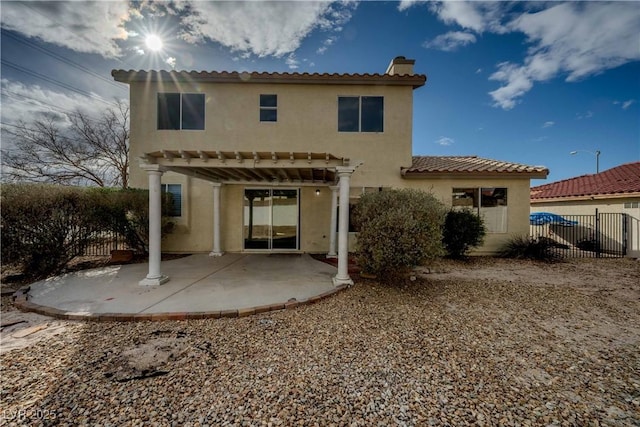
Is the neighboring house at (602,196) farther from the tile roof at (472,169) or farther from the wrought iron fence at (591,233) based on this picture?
the tile roof at (472,169)

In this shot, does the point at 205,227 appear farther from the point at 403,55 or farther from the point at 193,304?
the point at 403,55

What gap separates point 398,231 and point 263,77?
26.1 ft

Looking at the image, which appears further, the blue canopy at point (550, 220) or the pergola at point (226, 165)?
the blue canopy at point (550, 220)

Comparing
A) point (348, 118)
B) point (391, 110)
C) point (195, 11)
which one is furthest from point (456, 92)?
point (195, 11)

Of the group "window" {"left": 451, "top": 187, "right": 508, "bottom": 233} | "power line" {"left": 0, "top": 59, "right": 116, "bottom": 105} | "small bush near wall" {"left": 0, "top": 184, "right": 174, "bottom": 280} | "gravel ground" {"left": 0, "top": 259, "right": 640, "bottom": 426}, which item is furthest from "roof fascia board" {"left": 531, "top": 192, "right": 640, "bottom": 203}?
"power line" {"left": 0, "top": 59, "right": 116, "bottom": 105}

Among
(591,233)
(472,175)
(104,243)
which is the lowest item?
(104,243)

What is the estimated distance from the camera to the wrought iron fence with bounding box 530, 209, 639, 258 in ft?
35.8

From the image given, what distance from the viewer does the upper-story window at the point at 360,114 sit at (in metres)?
10.1

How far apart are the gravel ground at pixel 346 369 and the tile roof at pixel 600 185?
10965mm

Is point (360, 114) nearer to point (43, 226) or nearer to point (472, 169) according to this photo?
point (472, 169)

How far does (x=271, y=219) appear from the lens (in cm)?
1041

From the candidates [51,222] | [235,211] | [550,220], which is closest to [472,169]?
[550,220]

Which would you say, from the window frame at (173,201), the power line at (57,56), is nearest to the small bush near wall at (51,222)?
the window frame at (173,201)

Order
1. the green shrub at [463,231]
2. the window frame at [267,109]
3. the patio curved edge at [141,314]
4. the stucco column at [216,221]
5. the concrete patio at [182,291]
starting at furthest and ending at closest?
the window frame at [267,109] < the stucco column at [216,221] < the green shrub at [463,231] < the concrete patio at [182,291] < the patio curved edge at [141,314]
